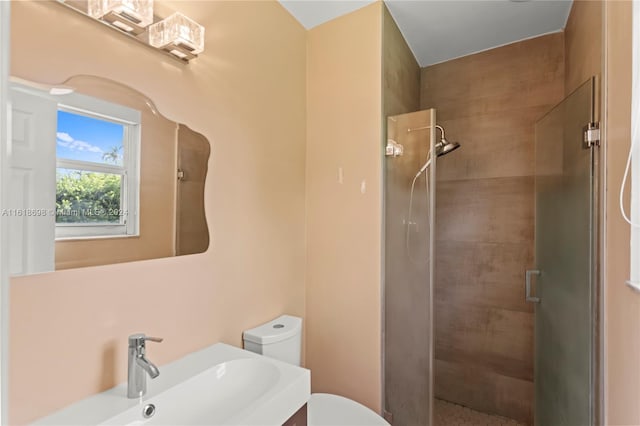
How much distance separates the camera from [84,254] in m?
0.98

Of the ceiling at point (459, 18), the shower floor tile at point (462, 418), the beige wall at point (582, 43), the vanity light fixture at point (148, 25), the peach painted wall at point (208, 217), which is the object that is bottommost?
the shower floor tile at point (462, 418)

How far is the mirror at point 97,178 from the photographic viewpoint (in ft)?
2.81

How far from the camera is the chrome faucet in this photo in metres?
0.99

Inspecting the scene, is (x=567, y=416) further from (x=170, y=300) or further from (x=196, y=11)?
(x=196, y=11)

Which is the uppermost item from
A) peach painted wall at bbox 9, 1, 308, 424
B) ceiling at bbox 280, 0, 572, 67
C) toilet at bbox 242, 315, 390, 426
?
ceiling at bbox 280, 0, 572, 67

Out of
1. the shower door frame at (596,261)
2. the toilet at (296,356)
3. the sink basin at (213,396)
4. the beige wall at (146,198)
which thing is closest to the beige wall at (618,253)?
the shower door frame at (596,261)

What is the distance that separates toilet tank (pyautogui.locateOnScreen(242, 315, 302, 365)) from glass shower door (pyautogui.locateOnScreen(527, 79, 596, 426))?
134 centimetres

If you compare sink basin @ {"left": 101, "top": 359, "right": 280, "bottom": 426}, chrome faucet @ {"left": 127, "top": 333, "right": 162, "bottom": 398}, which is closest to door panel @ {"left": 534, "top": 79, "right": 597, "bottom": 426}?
sink basin @ {"left": 101, "top": 359, "right": 280, "bottom": 426}

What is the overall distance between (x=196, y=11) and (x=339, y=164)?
1.05 m

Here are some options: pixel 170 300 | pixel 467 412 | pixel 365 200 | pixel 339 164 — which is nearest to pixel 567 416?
pixel 467 412

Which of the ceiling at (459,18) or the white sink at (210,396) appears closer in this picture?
the white sink at (210,396)

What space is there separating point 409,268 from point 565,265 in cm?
78

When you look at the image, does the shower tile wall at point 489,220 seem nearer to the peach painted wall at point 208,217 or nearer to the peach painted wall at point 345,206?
the peach painted wall at point 345,206

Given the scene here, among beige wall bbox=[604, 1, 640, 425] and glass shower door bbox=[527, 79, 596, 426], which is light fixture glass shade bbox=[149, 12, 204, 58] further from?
glass shower door bbox=[527, 79, 596, 426]
